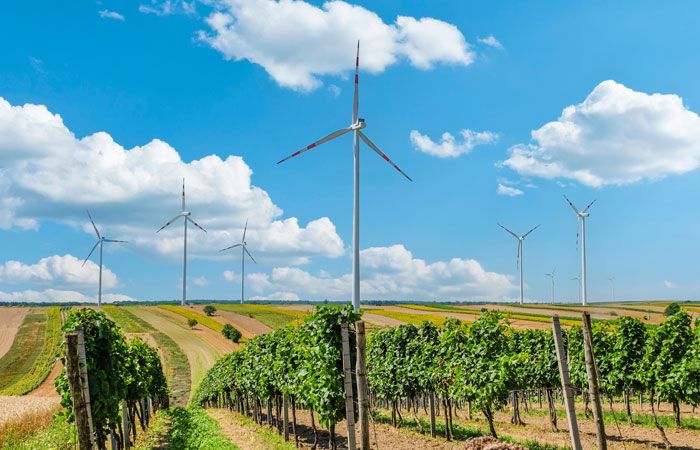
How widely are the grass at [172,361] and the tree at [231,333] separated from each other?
9.50m

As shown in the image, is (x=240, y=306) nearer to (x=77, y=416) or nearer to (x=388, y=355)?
(x=388, y=355)

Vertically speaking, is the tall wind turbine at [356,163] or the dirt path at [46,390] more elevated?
the tall wind turbine at [356,163]

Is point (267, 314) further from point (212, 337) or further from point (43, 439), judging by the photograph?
point (43, 439)

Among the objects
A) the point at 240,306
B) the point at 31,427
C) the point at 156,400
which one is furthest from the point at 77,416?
the point at 240,306

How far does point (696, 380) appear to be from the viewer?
26.2 metres

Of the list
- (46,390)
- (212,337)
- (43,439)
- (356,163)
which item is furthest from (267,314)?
(43,439)

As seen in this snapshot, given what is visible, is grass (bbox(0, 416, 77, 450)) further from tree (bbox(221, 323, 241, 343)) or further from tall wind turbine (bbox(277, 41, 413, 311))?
tree (bbox(221, 323, 241, 343))

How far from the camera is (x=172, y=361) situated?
8019 cm

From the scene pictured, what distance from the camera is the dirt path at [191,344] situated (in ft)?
253

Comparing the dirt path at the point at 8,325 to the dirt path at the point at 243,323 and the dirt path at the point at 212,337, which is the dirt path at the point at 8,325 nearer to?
the dirt path at the point at 212,337

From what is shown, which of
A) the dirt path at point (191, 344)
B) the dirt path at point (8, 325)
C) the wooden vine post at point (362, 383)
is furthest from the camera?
the dirt path at point (8, 325)

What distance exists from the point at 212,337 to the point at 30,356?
27600 millimetres

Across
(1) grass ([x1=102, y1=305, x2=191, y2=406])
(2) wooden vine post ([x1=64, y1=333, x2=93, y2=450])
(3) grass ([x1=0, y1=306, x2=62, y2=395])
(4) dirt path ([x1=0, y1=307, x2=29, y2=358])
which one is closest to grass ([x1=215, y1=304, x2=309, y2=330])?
(1) grass ([x1=102, y1=305, x2=191, y2=406])

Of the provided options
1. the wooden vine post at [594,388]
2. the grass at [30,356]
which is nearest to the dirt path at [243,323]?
→ the grass at [30,356]
